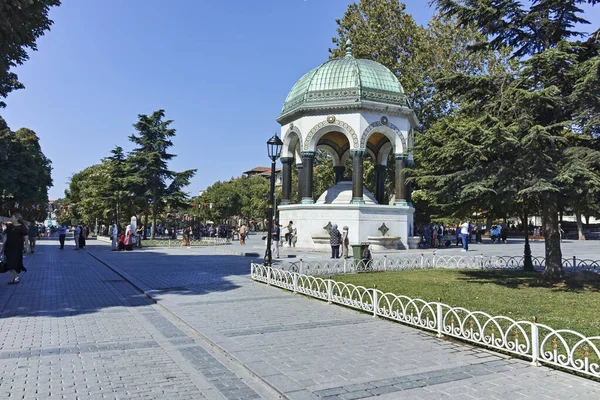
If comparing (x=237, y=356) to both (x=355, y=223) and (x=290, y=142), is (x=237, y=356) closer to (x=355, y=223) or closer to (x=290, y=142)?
(x=355, y=223)

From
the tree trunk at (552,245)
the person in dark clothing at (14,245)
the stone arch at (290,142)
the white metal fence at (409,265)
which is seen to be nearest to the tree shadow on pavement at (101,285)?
the person in dark clothing at (14,245)

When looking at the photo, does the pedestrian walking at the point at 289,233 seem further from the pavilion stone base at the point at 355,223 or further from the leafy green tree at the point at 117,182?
the leafy green tree at the point at 117,182

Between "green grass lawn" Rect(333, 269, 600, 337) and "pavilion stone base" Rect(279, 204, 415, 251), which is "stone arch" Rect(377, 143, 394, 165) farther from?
"green grass lawn" Rect(333, 269, 600, 337)

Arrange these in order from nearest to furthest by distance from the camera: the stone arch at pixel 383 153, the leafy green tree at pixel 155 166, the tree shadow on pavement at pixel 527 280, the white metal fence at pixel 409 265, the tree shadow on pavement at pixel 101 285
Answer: the tree shadow on pavement at pixel 101 285 < the tree shadow on pavement at pixel 527 280 < the white metal fence at pixel 409 265 < the stone arch at pixel 383 153 < the leafy green tree at pixel 155 166

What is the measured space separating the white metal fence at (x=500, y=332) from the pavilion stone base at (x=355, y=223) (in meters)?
12.7

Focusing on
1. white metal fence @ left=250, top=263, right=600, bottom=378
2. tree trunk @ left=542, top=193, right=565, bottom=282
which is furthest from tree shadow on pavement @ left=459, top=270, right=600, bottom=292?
white metal fence @ left=250, top=263, right=600, bottom=378

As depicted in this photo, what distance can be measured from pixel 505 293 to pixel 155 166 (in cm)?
3650

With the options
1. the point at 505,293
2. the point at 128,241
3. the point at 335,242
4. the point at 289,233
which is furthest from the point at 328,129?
the point at 505,293

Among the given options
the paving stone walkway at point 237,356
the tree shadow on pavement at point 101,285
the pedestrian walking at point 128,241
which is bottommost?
the paving stone walkway at point 237,356

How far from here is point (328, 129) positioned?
24.8 metres

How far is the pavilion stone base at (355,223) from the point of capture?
23094 mm

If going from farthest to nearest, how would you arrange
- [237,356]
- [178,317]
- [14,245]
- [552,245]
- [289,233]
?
1. [289,233]
2. [14,245]
3. [552,245]
4. [178,317]
5. [237,356]

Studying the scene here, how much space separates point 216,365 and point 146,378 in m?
0.83

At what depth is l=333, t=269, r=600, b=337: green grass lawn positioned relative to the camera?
7.51 metres
